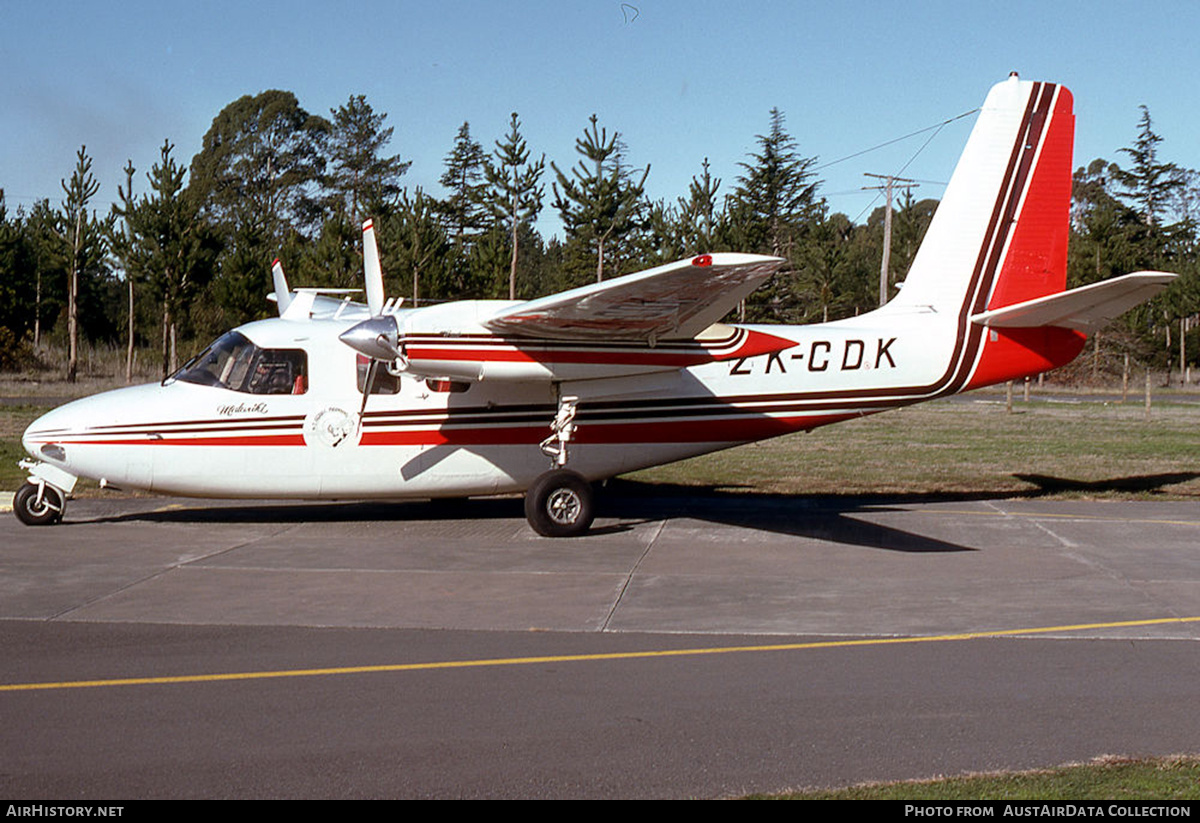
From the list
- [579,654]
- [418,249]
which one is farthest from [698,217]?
[579,654]

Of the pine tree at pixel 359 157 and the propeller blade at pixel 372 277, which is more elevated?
the pine tree at pixel 359 157

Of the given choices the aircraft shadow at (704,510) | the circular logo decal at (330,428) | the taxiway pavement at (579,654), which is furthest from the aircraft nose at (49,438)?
the circular logo decal at (330,428)

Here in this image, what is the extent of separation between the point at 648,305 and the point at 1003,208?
5881 mm

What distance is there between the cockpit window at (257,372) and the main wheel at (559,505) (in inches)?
119

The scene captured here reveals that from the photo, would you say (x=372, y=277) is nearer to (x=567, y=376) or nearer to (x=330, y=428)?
(x=330, y=428)

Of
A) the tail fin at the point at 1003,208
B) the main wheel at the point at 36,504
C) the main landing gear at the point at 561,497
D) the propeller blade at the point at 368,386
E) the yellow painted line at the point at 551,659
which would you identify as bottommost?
the yellow painted line at the point at 551,659

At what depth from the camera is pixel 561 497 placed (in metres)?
12.4

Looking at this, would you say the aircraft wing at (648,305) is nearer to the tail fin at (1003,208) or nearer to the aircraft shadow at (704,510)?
the aircraft shadow at (704,510)

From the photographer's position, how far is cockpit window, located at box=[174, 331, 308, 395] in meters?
12.7

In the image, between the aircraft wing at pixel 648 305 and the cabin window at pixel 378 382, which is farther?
the cabin window at pixel 378 382

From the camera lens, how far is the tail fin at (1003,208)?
14141mm

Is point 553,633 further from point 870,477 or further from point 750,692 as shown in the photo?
point 870,477

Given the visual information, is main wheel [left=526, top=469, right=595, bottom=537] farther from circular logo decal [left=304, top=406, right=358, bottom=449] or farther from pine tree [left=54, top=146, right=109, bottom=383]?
pine tree [left=54, top=146, right=109, bottom=383]
